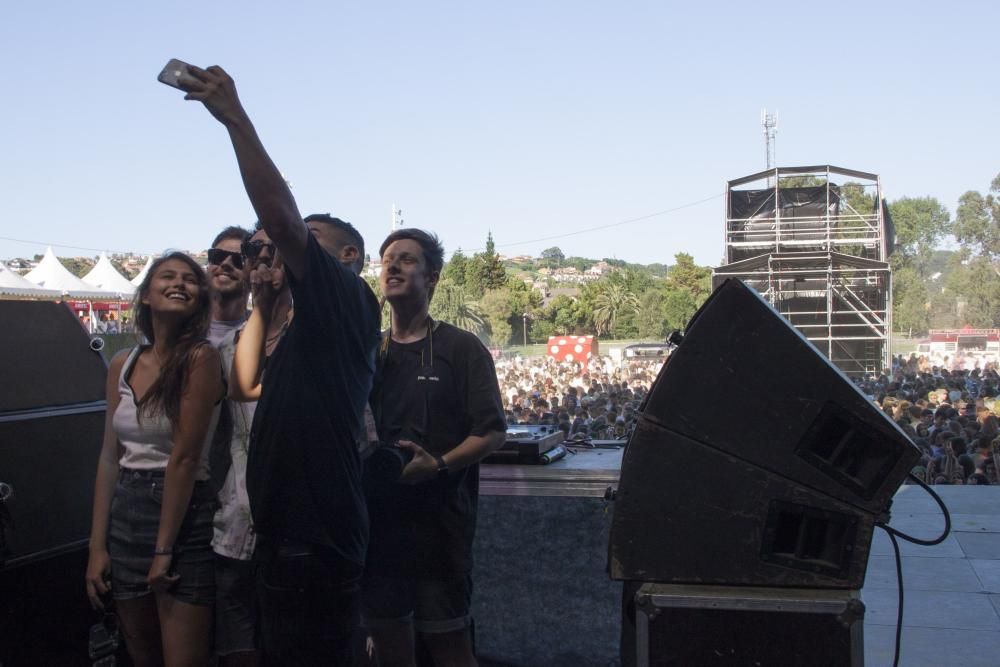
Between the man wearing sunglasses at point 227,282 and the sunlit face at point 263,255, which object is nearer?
A: the sunlit face at point 263,255

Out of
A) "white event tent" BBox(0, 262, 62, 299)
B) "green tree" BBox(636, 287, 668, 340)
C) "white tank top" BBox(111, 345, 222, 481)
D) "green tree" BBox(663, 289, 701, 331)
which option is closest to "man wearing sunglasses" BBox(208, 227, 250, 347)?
"white tank top" BBox(111, 345, 222, 481)

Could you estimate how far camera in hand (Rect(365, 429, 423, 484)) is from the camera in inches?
95.6

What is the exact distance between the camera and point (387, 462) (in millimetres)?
2432

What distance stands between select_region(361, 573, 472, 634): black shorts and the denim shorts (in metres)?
0.45

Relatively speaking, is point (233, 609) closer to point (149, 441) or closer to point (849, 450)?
point (149, 441)

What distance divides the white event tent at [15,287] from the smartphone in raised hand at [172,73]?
24.6 metres

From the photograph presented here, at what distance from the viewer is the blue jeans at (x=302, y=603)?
198 centimetres

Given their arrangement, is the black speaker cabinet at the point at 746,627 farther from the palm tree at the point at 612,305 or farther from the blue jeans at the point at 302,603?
the palm tree at the point at 612,305

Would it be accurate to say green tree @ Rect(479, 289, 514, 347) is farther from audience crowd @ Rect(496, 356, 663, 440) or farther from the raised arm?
the raised arm

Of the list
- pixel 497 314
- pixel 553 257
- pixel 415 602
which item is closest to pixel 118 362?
pixel 415 602

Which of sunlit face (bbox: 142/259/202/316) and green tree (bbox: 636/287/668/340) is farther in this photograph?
green tree (bbox: 636/287/668/340)

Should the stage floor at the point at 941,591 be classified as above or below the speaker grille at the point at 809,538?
below

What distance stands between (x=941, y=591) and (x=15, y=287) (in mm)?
25259

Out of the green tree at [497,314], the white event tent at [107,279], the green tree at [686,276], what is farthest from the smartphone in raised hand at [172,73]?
the green tree at [686,276]
